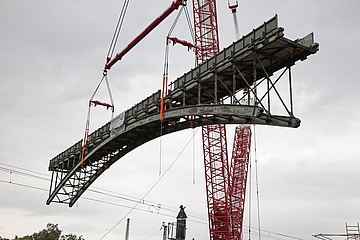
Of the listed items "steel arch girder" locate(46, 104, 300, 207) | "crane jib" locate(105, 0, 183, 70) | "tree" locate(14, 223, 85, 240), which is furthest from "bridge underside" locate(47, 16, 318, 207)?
"tree" locate(14, 223, 85, 240)

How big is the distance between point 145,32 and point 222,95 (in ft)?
47.0

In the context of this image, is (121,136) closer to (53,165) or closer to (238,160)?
(53,165)

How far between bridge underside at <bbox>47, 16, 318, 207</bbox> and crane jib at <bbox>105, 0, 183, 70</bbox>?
857cm

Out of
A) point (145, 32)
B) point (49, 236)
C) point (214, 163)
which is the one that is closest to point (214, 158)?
point (214, 163)

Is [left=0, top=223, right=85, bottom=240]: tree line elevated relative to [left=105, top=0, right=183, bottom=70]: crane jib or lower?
lower

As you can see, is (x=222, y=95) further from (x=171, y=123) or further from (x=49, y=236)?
(x=49, y=236)

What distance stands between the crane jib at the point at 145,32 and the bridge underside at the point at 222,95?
8572mm

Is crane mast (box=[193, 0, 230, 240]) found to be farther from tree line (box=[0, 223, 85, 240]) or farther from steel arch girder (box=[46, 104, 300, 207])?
tree line (box=[0, 223, 85, 240])

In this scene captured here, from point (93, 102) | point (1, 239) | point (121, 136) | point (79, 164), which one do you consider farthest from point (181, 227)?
point (1, 239)

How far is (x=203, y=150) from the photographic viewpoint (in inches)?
2052

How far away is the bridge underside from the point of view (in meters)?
23.2

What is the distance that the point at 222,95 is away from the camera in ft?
98.1

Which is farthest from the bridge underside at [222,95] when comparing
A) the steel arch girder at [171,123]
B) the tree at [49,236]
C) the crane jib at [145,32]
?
the tree at [49,236]

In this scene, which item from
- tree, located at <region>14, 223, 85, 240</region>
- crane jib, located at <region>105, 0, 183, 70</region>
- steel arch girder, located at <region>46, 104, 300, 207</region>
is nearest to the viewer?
steel arch girder, located at <region>46, 104, 300, 207</region>
